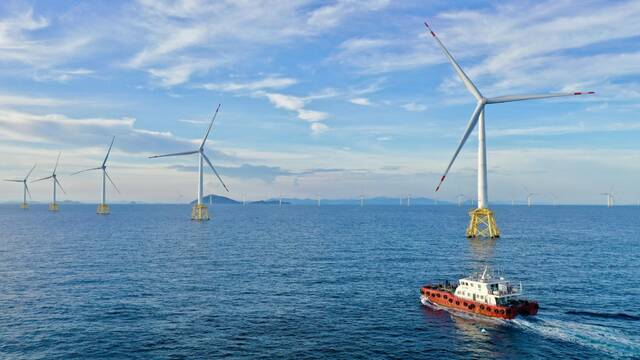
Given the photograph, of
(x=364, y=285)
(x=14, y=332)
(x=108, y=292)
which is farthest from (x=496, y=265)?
(x=14, y=332)

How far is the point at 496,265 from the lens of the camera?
133625mm

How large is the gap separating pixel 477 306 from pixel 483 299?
1752mm

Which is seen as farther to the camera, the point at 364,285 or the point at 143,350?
Answer: the point at 364,285

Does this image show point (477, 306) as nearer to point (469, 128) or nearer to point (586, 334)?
point (586, 334)

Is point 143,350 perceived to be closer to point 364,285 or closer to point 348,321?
point 348,321

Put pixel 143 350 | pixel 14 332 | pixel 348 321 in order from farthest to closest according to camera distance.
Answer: pixel 348 321 < pixel 14 332 < pixel 143 350

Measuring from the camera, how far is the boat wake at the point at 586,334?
6881 cm

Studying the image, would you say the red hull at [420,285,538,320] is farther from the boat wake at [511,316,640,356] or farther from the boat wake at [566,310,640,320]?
the boat wake at [566,310,640,320]

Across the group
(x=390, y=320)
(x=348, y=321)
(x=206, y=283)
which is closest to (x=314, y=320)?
(x=348, y=321)

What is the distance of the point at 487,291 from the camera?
86.1 m

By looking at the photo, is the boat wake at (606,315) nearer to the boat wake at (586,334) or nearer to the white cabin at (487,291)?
the boat wake at (586,334)

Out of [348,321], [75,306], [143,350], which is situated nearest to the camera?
[143,350]

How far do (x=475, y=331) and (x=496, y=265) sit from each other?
61932mm

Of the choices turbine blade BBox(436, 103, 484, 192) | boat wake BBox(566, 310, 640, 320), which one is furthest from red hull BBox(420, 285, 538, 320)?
turbine blade BBox(436, 103, 484, 192)
